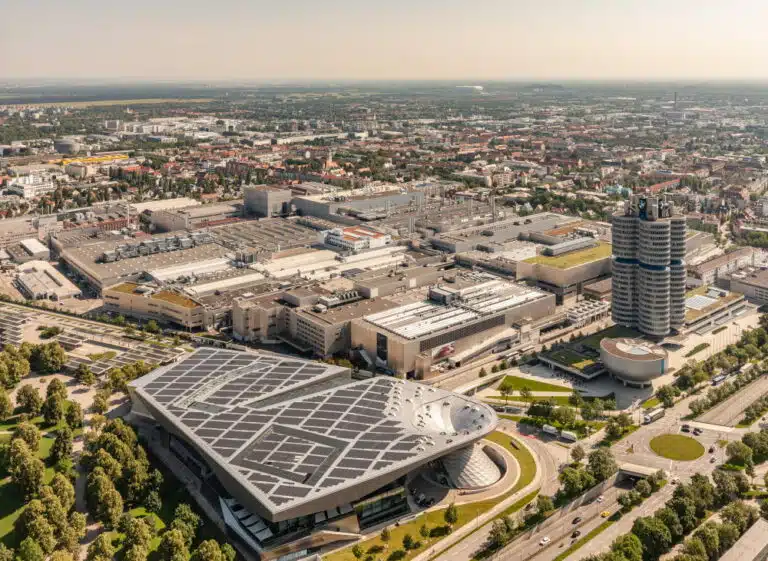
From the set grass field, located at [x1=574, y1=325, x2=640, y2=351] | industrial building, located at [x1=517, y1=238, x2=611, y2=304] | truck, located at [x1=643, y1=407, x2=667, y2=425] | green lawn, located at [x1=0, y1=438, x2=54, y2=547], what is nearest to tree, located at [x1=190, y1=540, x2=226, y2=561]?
green lawn, located at [x1=0, y1=438, x2=54, y2=547]

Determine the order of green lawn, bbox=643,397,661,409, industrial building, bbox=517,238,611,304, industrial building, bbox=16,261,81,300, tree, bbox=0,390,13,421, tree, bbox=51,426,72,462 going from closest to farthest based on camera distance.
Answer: tree, bbox=51,426,72,462 → tree, bbox=0,390,13,421 → green lawn, bbox=643,397,661,409 → industrial building, bbox=517,238,611,304 → industrial building, bbox=16,261,81,300

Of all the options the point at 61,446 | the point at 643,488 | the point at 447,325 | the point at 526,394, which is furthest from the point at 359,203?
the point at 643,488

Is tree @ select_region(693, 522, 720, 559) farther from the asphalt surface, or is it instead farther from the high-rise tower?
the high-rise tower

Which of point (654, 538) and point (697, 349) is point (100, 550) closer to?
point (654, 538)

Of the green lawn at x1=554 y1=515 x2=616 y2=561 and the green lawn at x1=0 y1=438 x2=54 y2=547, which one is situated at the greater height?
the green lawn at x1=0 y1=438 x2=54 y2=547

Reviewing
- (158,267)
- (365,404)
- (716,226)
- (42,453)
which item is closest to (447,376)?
(365,404)

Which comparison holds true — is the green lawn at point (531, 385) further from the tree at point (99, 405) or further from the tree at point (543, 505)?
the tree at point (99, 405)
